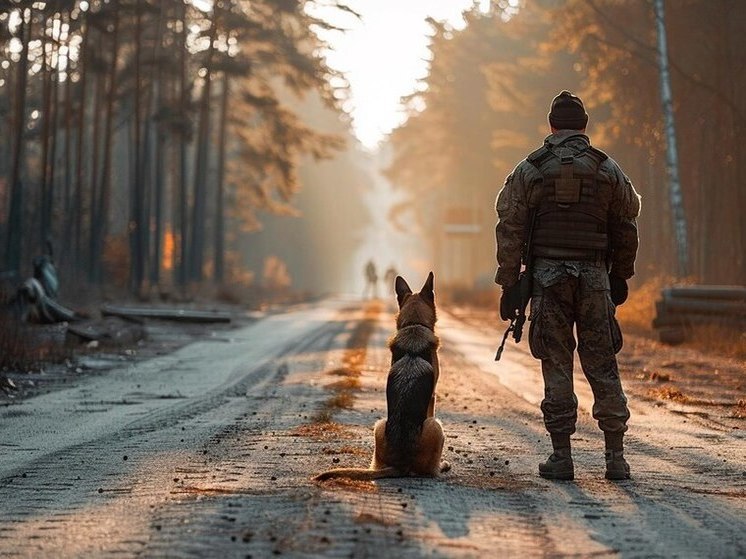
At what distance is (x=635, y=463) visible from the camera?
8.28 meters

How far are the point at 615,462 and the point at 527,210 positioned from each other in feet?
5.79

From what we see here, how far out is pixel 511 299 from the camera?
7.77 metres

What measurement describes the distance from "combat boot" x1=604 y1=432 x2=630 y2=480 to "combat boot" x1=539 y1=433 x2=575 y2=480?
24 centimetres

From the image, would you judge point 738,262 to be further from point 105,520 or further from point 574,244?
point 105,520

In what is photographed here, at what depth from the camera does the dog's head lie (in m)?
7.87

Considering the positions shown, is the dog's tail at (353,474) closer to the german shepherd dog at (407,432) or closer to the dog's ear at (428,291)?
the german shepherd dog at (407,432)

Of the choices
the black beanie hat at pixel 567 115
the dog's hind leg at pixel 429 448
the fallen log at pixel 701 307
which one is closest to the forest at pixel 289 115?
the fallen log at pixel 701 307

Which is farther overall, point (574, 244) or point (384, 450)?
point (574, 244)

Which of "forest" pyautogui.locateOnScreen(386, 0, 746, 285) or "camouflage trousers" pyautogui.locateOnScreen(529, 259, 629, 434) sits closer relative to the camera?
"camouflage trousers" pyautogui.locateOnScreen(529, 259, 629, 434)

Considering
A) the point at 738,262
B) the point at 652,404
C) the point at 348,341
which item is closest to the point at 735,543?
the point at 652,404

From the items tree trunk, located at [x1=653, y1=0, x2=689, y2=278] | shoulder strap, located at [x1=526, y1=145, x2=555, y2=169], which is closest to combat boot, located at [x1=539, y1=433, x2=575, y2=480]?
shoulder strap, located at [x1=526, y1=145, x2=555, y2=169]

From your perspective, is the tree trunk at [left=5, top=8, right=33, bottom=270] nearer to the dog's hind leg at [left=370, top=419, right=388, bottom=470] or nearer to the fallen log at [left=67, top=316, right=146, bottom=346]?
the fallen log at [left=67, top=316, right=146, bottom=346]

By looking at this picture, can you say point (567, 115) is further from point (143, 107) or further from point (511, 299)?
point (143, 107)

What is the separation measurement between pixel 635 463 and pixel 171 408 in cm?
541
